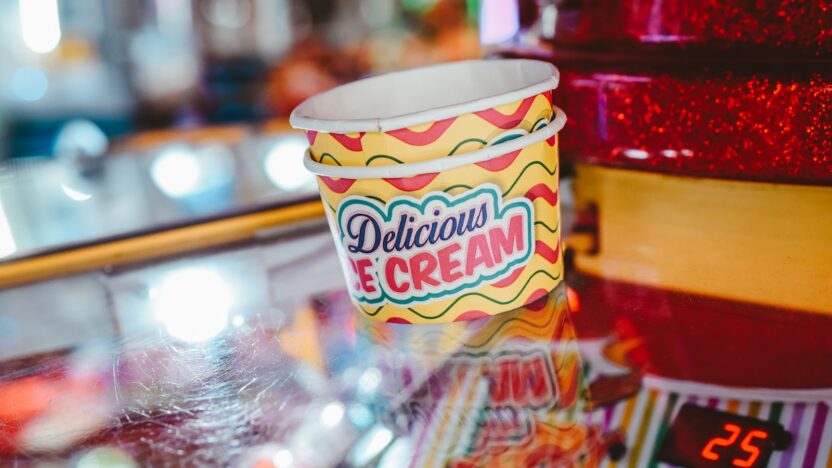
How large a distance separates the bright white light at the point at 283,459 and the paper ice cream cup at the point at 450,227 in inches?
6.8

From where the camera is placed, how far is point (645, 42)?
2.32ft

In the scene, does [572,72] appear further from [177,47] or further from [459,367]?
[177,47]

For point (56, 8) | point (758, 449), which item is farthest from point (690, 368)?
point (56, 8)

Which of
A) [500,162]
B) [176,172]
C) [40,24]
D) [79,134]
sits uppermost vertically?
[40,24]

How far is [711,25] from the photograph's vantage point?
0.66m

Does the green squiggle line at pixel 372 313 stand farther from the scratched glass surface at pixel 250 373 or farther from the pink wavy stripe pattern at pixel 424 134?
the pink wavy stripe pattern at pixel 424 134

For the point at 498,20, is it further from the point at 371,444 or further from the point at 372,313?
the point at 371,444

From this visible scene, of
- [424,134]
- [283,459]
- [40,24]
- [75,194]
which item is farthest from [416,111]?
[40,24]

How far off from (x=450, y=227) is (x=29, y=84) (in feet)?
10.1

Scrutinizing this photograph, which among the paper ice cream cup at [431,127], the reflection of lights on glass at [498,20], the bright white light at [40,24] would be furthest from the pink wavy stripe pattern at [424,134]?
the bright white light at [40,24]

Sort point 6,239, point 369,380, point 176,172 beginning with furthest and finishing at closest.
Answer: point 176,172 → point 6,239 → point 369,380

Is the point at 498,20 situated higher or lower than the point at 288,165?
higher

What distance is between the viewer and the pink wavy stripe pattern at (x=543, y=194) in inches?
22.2

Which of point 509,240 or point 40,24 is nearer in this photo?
point 509,240
